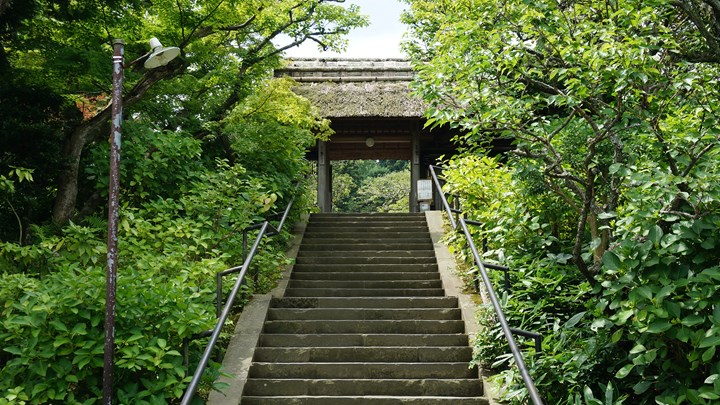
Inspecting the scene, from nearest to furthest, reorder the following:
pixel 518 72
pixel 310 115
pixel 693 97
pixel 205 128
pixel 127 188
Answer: pixel 693 97
pixel 518 72
pixel 127 188
pixel 205 128
pixel 310 115

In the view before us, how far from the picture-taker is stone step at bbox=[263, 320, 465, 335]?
21.9ft

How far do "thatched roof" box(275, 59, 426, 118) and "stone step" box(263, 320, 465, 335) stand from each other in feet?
25.2

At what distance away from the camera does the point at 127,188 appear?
27.3 ft

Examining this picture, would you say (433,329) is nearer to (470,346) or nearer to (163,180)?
(470,346)

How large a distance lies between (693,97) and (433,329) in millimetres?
3407

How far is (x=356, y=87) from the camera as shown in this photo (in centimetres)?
1477

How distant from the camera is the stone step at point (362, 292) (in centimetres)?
791

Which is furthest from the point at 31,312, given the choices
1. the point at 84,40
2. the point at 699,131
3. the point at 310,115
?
the point at 310,115

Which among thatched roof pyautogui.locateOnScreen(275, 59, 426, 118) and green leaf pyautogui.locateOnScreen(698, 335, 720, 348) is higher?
thatched roof pyautogui.locateOnScreen(275, 59, 426, 118)

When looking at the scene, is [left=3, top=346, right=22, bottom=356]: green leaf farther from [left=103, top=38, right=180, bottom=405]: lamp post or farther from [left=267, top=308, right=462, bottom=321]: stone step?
[left=267, top=308, right=462, bottom=321]: stone step

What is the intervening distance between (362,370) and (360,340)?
1.93 ft

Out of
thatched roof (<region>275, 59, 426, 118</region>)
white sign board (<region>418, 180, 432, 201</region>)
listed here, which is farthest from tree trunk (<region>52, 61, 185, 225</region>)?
thatched roof (<region>275, 59, 426, 118</region>)

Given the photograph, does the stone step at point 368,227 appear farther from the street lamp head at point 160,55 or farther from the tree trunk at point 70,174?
the street lamp head at point 160,55

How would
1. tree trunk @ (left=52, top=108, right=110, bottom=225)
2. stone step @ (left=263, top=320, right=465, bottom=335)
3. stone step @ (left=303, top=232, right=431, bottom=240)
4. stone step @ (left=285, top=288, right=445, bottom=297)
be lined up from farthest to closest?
stone step @ (left=303, top=232, right=431, bottom=240) → stone step @ (left=285, top=288, right=445, bottom=297) → tree trunk @ (left=52, top=108, right=110, bottom=225) → stone step @ (left=263, top=320, right=465, bottom=335)
